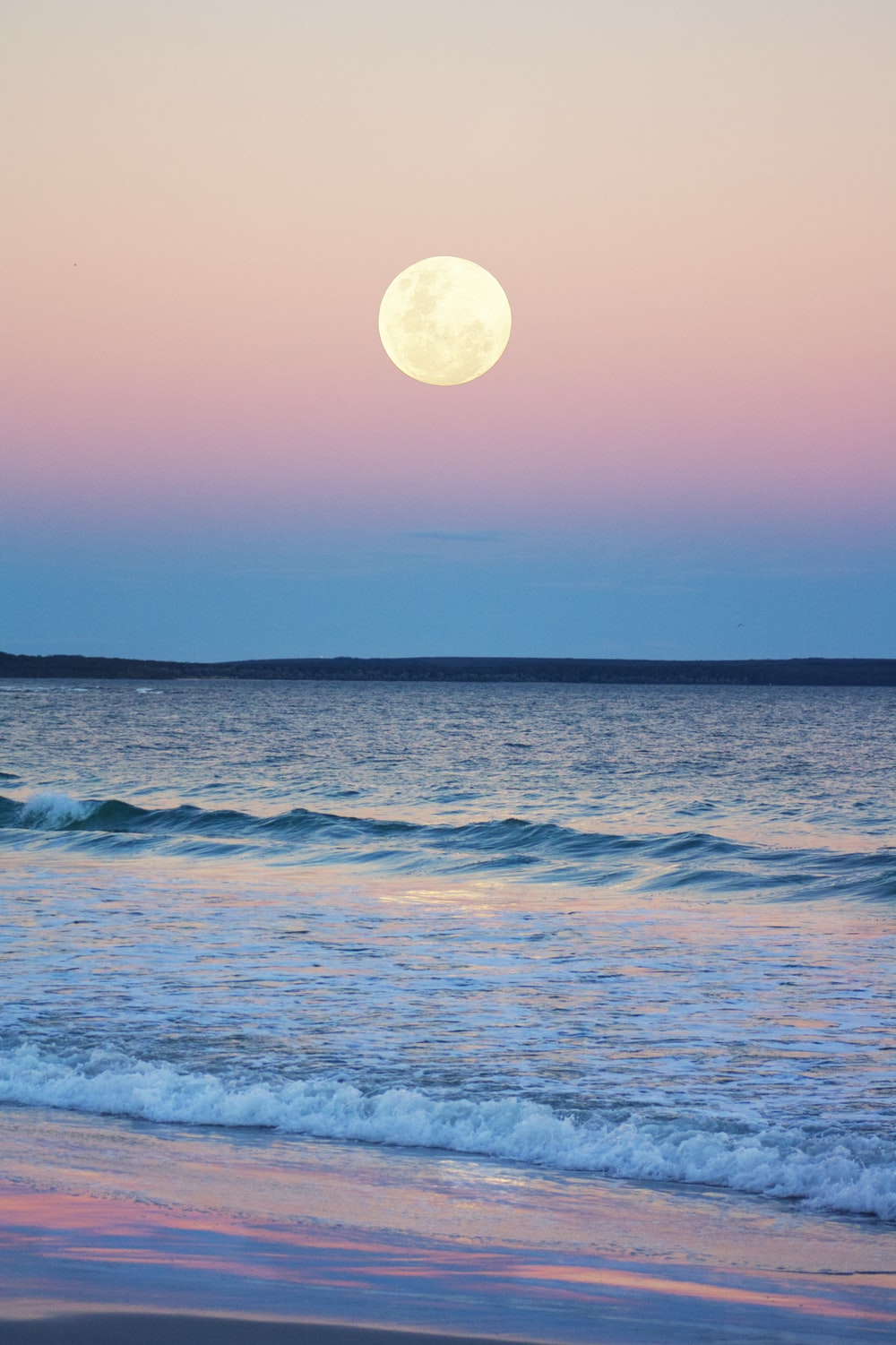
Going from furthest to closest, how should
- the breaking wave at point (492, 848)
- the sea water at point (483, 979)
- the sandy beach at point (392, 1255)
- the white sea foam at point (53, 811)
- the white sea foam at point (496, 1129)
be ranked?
the white sea foam at point (53, 811) < the breaking wave at point (492, 848) < the sea water at point (483, 979) < the white sea foam at point (496, 1129) < the sandy beach at point (392, 1255)

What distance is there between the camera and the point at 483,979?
12.1m

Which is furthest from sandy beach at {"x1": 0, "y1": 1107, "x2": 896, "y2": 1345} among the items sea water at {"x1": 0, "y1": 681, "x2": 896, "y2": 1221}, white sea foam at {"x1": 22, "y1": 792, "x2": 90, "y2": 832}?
white sea foam at {"x1": 22, "y1": 792, "x2": 90, "y2": 832}

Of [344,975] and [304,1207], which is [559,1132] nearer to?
[304,1207]

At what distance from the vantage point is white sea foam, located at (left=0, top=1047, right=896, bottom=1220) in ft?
22.8

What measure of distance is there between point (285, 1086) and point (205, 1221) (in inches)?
96.3

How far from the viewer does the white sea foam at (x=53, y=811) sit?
3119 centimetres

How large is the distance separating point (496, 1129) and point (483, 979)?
4437 millimetres

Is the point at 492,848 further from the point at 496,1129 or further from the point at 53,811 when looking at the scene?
the point at 496,1129

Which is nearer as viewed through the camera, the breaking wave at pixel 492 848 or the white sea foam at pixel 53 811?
the breaking wave at pixel 492 848

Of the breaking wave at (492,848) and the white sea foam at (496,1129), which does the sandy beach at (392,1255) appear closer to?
the white sea foam at (496,1129)

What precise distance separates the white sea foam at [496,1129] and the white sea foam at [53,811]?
2299cm

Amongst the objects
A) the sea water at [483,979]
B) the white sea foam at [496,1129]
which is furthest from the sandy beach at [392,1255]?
the sea water at [483,979]

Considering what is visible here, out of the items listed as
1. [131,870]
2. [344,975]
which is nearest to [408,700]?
[131,870]

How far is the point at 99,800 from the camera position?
33.6m
